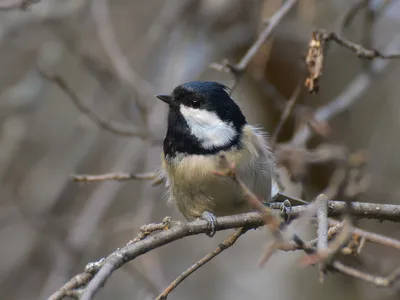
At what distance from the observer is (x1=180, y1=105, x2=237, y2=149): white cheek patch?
2.97 metres

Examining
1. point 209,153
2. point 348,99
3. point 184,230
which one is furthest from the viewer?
point 348,99

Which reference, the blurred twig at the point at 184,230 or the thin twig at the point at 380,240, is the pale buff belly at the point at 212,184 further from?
the thin twig at the point at 380,240

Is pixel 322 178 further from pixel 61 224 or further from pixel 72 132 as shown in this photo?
pixel 72 132

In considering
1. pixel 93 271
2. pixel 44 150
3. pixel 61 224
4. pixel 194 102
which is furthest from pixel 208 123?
pixel 44 150

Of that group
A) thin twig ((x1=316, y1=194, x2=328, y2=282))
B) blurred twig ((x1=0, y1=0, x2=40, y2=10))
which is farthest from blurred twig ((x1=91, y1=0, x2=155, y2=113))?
thin twig ((x1=316, y1=194, x2=328, y2=282))

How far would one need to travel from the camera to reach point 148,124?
393 cm

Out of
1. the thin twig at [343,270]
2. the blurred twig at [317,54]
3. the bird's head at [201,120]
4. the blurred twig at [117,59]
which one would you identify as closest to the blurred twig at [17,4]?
the bird's head at [201,120]

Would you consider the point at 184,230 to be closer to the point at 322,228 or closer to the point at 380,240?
the point at 322,228

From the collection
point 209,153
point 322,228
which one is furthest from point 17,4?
point 322,228

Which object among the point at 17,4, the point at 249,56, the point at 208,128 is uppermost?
the point at 17,4

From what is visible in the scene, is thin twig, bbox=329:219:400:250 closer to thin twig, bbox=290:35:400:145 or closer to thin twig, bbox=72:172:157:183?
thin twig, bbox=72:172:157:183

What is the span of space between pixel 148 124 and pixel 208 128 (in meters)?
0.97

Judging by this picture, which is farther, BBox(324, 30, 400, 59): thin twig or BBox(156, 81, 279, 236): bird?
BBox(156, 81, 279, 236): bird

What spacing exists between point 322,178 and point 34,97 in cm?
246
